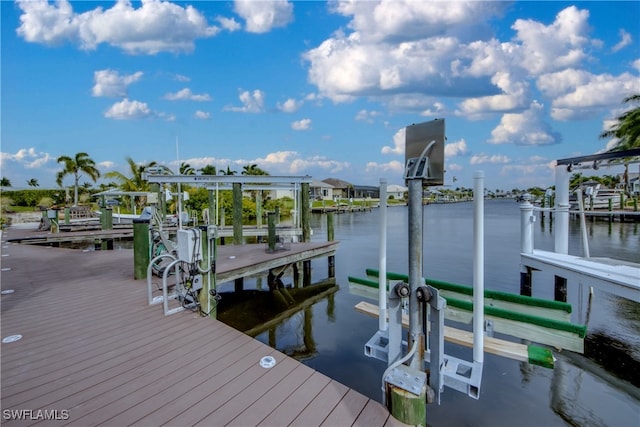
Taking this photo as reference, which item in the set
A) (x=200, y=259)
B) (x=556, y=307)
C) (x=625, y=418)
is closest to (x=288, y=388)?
(x=200, y=259)

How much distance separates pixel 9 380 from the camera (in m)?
2.85

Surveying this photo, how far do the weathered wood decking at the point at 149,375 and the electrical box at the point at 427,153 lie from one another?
1.81 meters

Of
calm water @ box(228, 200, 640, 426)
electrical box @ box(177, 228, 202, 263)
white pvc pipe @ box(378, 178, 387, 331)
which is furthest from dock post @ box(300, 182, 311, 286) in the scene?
white pvc pipe @ box(378, 178, 387, 331)

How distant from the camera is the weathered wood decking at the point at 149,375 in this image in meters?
2.47

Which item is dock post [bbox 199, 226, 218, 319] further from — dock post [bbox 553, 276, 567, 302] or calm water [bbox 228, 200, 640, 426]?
dock post [bbox 553, 276, 567, 302]

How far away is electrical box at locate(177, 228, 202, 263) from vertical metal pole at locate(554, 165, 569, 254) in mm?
6168

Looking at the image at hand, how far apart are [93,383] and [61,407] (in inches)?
12.9

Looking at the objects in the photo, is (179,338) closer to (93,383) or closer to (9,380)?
(93,383)

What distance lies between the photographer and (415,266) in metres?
2.66

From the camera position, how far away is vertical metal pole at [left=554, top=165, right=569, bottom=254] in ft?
21.0

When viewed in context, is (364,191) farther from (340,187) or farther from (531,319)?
(531,319)

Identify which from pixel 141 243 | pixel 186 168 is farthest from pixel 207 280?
pixel 186 168

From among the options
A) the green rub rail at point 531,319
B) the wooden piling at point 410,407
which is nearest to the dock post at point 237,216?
the green rub rail at point 531,319

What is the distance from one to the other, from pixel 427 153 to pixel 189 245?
125 inches
